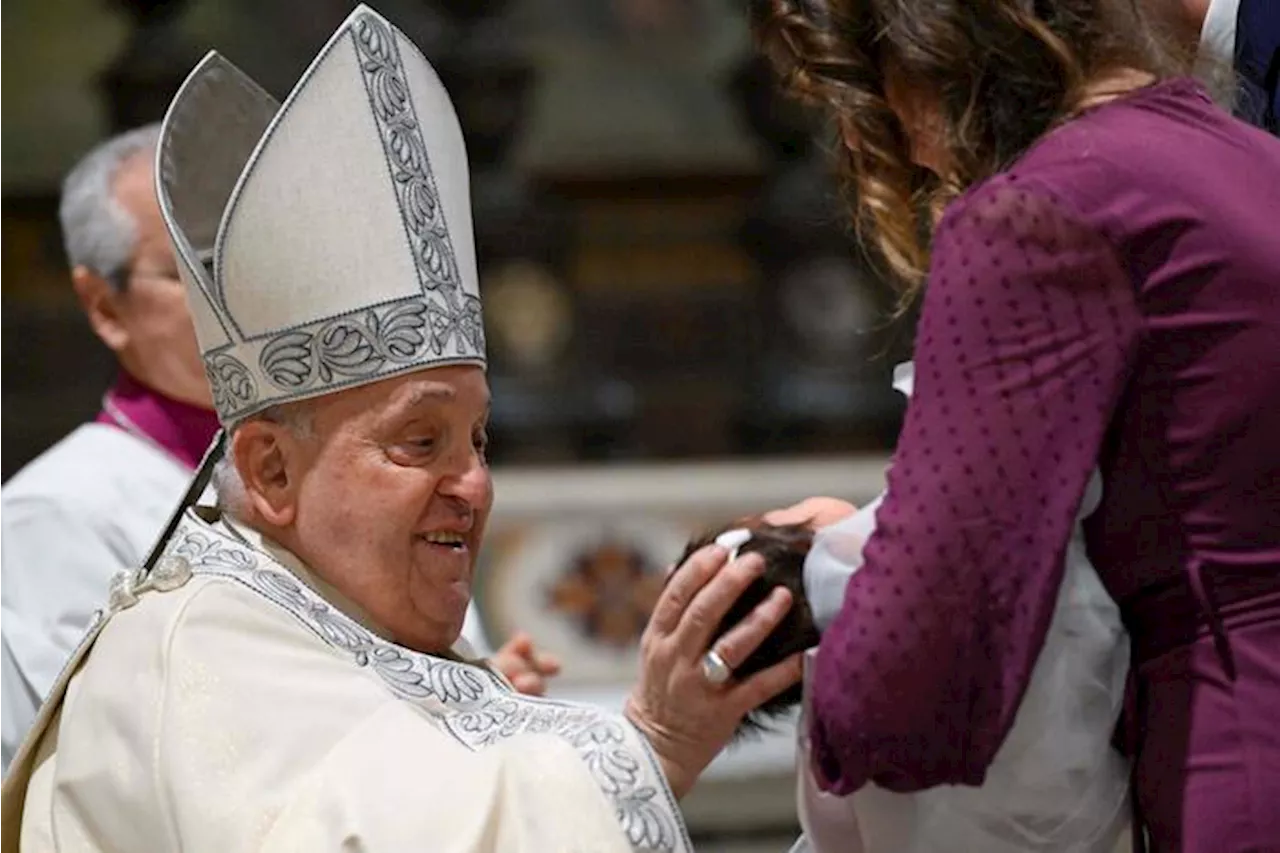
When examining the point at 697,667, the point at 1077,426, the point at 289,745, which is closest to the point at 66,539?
the point at 289,745

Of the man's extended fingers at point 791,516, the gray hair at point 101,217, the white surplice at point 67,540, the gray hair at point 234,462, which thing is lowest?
the white surplice at point 67,540

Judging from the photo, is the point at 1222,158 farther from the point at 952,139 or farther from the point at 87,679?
the point at 87,679

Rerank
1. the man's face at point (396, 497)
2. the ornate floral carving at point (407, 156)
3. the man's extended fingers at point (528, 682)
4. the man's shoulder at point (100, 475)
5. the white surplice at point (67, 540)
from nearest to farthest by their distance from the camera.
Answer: the man's face at point (396, 497), the ornate floral carving at point (407, 156), the man's extended fingers at point (528, 682), the white surplice at point (67, 540), the man's shoulder at point (100, 475)

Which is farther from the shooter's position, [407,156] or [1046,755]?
[407,156]

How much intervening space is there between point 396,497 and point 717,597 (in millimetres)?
453

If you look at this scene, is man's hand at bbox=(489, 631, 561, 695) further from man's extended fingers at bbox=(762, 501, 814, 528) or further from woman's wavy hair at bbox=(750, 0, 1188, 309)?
woman's wavy hair at bbox=(750, 0, 1188, 309)

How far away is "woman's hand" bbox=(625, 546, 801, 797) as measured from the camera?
2.62 m

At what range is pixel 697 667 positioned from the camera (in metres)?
2.68

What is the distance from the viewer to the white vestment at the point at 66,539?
14.1 feet

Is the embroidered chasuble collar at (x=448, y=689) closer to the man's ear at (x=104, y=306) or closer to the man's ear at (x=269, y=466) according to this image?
the man's ear at (x=269, y=466)

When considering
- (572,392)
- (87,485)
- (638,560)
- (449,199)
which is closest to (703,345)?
(572,392)

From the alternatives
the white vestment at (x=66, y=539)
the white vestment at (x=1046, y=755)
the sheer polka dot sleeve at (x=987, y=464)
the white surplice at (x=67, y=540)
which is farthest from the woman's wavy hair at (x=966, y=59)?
the white vestment at (x=66, y=539)

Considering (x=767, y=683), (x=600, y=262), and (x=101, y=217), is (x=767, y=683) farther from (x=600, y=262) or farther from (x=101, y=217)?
(x=600, y=262)

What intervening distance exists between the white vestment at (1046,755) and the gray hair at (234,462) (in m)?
0.65
